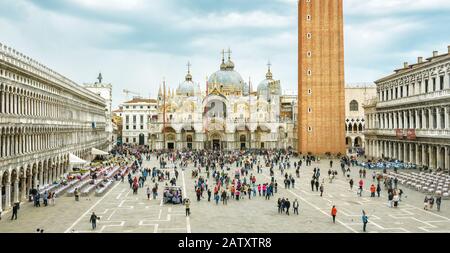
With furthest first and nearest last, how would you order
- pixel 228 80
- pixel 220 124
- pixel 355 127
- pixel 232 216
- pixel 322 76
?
pixel 228 80 < pixel 355 127 < pixel 220 124 < pixel 322 76 < pixel 232 216

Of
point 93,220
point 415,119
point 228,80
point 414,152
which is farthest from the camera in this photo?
point 228,80

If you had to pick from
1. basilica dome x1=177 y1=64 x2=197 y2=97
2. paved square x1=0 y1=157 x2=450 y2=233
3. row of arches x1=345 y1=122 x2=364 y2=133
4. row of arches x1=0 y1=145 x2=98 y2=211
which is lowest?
paved square x1=0 y1=157 x2=450 y2=233

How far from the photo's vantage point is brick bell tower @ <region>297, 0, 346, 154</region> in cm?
6612

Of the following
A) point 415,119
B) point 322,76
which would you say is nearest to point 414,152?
point 415,119

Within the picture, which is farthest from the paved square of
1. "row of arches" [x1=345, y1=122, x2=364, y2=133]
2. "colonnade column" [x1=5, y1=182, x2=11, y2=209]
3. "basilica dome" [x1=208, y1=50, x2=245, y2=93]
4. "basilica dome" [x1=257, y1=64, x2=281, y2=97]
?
"basilica dome" [x1=257, y1=64, x2=281, y2=97]

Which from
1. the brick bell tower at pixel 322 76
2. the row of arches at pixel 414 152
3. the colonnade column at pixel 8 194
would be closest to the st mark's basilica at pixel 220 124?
the brick bell tower at pixel 322 76

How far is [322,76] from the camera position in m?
66.6

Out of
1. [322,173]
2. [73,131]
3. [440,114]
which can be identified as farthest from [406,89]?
[73,131]

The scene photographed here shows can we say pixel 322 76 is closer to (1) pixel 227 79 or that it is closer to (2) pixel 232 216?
(1) pixel 227 79

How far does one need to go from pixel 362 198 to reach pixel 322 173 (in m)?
15.8

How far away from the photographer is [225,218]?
75.6 feet

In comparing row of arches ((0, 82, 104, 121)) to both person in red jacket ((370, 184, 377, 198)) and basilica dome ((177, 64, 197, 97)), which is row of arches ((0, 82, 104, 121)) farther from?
basilica dome ((177, 64, 197, 97))

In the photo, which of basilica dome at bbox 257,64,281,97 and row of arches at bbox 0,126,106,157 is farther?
basilica dome at bbox 257,64,281,97

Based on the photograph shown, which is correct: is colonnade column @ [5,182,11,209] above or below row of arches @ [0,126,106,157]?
below
